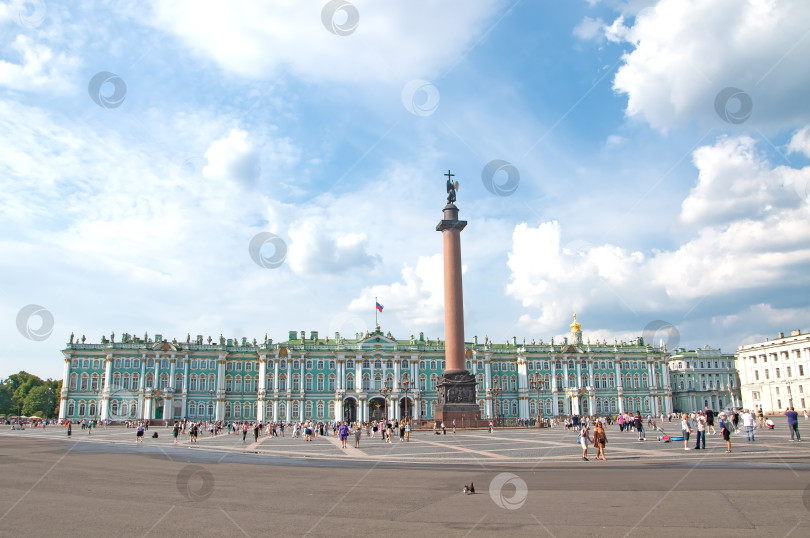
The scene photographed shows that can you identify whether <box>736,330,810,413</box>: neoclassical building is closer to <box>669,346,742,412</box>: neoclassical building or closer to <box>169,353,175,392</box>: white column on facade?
<box>669,346,742,412</box>: neoclassical building

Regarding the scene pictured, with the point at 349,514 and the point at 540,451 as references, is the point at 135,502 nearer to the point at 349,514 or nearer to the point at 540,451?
the point at 349,514

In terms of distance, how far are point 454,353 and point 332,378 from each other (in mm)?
45975

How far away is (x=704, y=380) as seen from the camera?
124 meters

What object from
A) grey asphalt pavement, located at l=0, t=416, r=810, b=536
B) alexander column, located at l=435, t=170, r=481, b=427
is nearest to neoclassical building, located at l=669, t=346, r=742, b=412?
alexander column, located at l=435, t=170, r=481, b=427

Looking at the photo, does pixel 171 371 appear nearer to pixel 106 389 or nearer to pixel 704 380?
pixel 106 389

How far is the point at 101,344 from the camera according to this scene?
315ft

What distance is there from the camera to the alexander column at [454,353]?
5775 centimetres

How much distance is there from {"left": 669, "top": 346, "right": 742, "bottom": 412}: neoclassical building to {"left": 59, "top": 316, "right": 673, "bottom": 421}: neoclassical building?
1788 cm

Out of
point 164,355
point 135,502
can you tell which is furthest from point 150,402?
point 135,502

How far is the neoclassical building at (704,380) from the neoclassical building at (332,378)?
17.9 metres

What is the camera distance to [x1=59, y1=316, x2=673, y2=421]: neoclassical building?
309 feet

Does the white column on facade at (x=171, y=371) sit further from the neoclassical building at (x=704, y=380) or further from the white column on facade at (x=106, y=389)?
the neoclassical building at (x=704, y=380)

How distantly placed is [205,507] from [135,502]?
186 centimetres

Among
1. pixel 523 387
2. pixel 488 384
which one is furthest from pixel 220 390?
pixel 523 387
